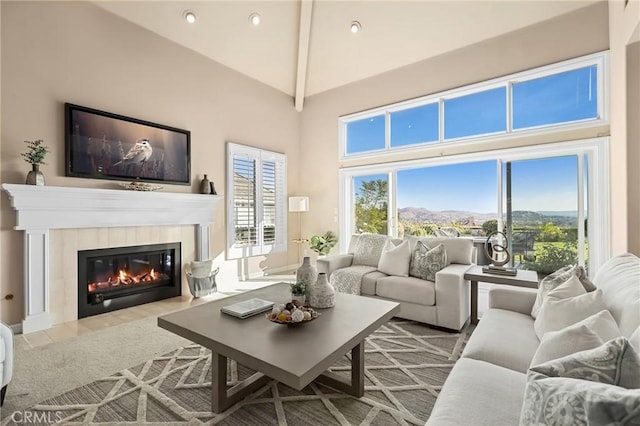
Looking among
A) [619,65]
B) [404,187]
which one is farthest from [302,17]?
[619,65]

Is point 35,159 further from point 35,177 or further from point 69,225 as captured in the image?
point 69,225

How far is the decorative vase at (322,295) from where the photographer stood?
220 centimetres

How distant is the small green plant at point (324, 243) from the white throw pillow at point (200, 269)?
6.89ft

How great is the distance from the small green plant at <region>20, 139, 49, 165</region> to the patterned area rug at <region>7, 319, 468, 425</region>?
2395 millimetres

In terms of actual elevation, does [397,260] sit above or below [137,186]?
below

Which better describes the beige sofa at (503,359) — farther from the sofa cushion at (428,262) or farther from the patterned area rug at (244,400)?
the sofa cushion at (428,262)

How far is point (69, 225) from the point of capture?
331cm

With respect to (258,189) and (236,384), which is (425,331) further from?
(258,189)

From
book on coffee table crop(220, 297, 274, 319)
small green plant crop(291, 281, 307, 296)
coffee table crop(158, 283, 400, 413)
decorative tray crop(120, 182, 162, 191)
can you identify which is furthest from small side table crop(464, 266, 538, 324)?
decorative tray crop(120, 182, 162, 191)

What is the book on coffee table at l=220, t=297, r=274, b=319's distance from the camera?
6.73 ft

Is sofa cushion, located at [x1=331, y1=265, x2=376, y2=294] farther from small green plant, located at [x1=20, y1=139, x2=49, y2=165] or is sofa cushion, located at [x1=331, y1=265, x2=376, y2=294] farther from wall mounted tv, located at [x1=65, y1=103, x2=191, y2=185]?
small green plant, located at [x1=20, y1=139, x2=49, y2=165]

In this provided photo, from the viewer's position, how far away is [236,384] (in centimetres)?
201

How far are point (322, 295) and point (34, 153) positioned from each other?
10.9ft

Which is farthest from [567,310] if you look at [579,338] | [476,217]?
[476,217]
